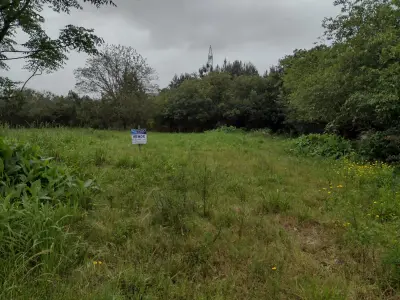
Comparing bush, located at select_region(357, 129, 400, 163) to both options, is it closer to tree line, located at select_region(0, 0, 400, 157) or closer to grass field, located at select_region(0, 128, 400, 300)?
tree line, located at select_region(0, 0, 400, 157)

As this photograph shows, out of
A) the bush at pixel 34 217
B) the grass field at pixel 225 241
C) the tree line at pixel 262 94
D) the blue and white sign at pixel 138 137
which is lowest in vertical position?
the grass field at pixel 225 241

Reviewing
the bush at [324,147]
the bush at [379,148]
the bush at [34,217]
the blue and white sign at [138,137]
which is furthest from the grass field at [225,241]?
the bush at [324,147]

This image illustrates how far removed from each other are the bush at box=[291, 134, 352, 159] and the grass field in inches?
171

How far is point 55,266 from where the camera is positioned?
7.00 feet

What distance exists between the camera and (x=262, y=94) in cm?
2756

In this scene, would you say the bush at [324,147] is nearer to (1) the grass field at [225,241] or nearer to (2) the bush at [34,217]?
(1) the grass field at [225,241]

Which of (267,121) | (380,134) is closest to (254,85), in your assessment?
(267,121)

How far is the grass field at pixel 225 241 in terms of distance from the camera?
6.86 feet

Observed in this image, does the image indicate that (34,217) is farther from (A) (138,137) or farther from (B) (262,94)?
(B) (262,94)

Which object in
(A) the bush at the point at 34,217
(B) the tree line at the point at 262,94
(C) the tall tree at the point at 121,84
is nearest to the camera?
(A) the bush at the point at 34,217

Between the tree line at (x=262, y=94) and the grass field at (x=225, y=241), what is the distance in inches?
115

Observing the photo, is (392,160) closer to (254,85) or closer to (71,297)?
(71,297)

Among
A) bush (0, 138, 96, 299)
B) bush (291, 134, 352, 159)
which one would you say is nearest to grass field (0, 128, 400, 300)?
bush (0, 138, 96, 299)

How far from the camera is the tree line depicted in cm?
721
